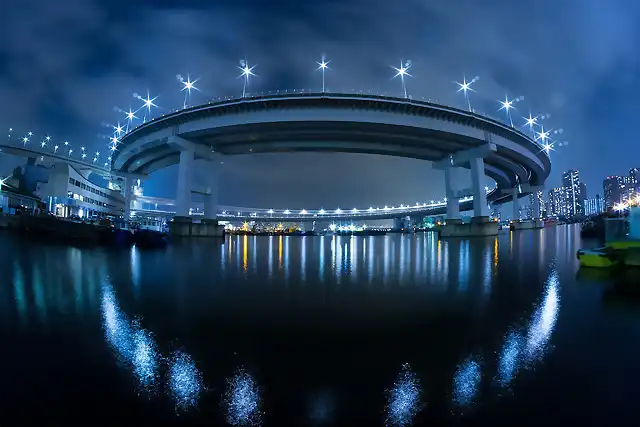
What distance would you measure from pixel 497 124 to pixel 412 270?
43901 mm

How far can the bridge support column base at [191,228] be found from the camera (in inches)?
1905

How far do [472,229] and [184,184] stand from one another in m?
46.0

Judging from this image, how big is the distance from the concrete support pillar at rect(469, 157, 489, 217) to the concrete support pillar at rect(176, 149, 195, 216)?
146ft

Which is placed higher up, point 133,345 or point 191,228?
point 191,228

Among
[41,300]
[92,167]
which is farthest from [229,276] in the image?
[92,167]

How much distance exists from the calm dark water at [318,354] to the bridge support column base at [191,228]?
39.6m

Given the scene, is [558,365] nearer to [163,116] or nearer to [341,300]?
[341,300]

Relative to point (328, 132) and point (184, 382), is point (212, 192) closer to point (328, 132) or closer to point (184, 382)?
point (328, 132)

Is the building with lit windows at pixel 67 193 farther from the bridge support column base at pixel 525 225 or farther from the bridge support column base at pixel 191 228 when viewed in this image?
the bridge support column base at pixel 525 225

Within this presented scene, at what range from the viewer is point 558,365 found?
4.77 meters

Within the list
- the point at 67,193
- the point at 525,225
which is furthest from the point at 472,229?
the point at 67,193

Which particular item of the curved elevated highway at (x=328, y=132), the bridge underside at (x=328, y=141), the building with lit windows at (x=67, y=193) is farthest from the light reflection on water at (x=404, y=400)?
the building with lit windows at (x=67, y=193)

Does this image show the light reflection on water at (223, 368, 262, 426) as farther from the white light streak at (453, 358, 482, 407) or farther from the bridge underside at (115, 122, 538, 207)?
the bridge underside at (115, 122, 538, 207)

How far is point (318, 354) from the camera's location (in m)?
5.14
